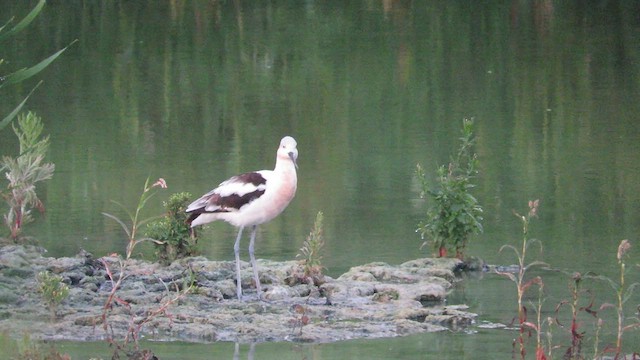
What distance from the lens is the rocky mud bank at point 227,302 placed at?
8.99 meters

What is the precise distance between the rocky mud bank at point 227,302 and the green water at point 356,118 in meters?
0.25

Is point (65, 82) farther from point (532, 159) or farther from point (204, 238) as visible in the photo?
point (204, 238)

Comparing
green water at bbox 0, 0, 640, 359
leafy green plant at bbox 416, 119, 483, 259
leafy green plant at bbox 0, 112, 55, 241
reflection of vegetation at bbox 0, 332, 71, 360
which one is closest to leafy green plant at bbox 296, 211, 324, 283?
green water at bbox 0, 0, 640, 359

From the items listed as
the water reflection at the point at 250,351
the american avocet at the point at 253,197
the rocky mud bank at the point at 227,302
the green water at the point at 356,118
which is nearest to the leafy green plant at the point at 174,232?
the rocky mud bank at the point at 227,302

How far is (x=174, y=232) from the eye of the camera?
36.2 feet

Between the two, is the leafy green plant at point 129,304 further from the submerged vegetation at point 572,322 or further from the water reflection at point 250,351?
the submerged vegetation at point 572,322

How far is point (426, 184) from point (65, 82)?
1147 cm

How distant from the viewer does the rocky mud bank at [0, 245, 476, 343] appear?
29.5 feet

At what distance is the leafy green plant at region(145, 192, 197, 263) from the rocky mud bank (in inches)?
5.9

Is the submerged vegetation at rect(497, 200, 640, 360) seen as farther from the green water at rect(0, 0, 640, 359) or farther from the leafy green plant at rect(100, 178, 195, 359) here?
the leafy green plant at rect(100, 178, 195, 359)

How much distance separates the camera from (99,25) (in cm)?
2756

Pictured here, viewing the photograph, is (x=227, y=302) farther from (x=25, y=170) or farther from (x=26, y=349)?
(x=26, y=349)

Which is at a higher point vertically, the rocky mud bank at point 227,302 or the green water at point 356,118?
the green water at point 356,118

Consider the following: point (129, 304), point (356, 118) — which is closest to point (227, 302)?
point (129, 304)
